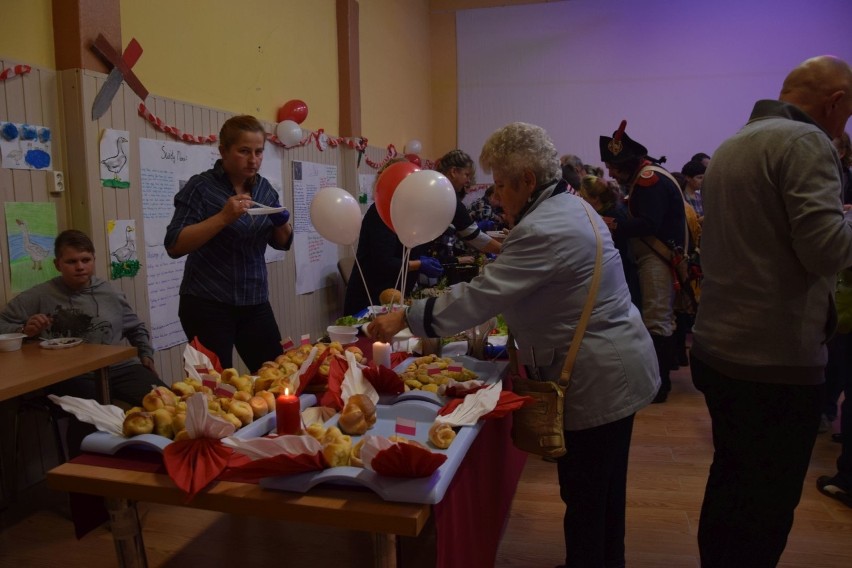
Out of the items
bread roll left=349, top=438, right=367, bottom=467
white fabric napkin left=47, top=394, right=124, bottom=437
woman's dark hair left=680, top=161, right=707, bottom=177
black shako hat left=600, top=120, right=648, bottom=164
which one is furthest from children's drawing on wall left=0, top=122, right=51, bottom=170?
woman's dark hair left=680, top=161, right=707, bottom=177

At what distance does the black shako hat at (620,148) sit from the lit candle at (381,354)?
6.79 feet

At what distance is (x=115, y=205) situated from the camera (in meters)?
3.09

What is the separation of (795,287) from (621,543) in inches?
40.2

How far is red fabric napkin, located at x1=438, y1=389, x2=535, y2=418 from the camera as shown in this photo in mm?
1586

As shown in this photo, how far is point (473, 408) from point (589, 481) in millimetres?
466

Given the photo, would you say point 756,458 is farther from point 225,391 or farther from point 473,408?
point 225,391

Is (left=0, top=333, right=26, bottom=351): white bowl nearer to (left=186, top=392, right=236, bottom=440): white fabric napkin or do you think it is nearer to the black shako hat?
(left=186, top=392, right=236, bottom=440): white fabric napkin

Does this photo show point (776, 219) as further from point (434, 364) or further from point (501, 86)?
point (501, 86)

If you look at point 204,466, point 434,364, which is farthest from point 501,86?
point 204,466

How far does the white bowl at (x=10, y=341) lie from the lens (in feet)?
7.89

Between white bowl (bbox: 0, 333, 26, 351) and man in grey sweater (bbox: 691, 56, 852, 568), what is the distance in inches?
97.1

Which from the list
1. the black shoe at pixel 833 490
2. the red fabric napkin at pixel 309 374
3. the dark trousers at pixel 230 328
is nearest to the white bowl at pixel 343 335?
the dark trousers at pixel 230 328

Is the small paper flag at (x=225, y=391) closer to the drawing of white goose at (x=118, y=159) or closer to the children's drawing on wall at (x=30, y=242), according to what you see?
the children's drawing on wall at (x=30, y=242)

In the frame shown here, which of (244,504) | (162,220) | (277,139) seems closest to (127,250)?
(162,220)
